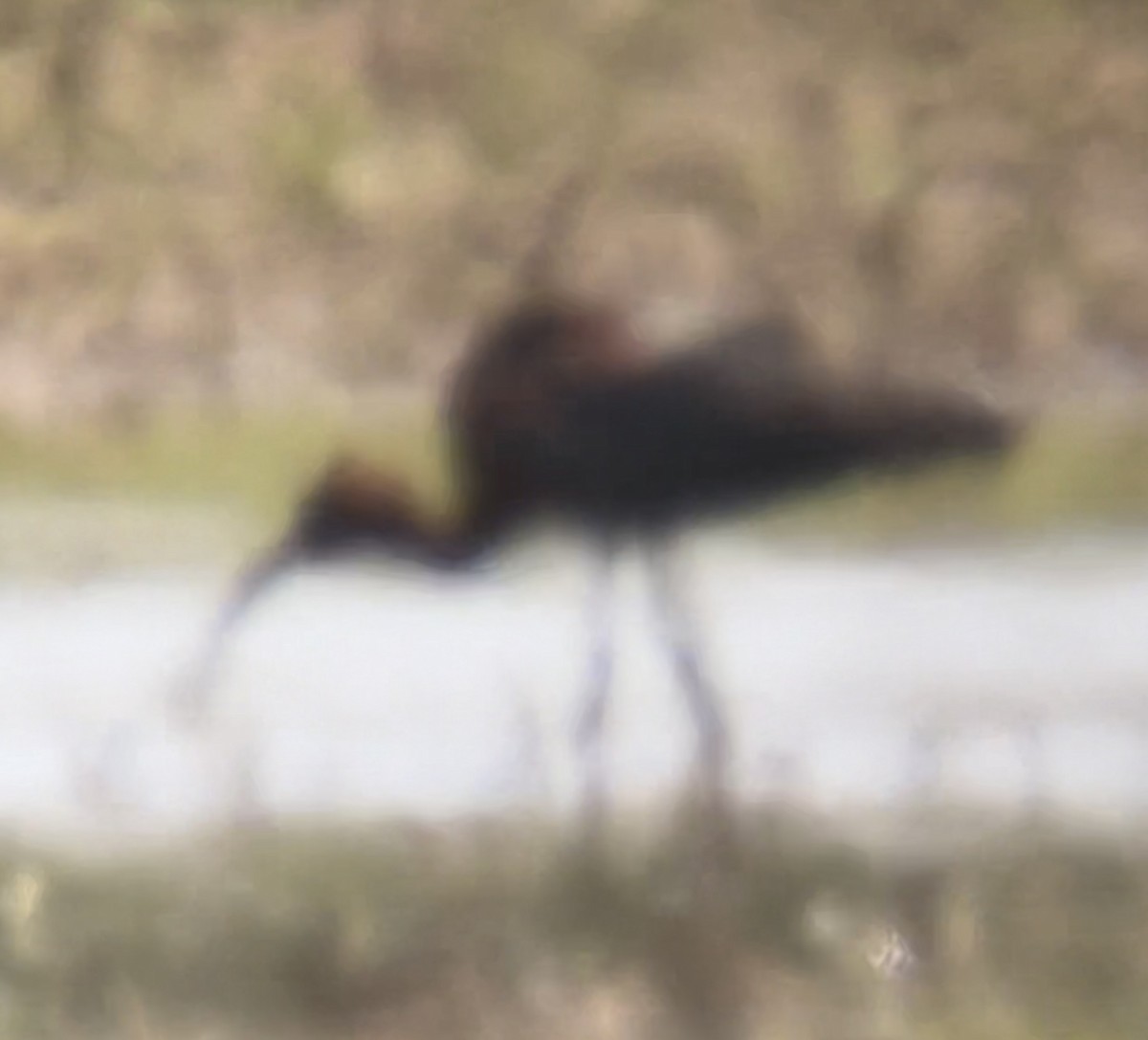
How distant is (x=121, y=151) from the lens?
2.85 feet

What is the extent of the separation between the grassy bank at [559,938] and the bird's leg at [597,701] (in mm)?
35

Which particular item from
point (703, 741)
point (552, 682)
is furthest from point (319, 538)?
point (703, 741)

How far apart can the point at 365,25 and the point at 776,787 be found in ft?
1.79

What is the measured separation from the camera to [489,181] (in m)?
0.87

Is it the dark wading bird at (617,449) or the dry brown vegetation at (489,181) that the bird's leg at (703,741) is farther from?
the dry brown vegetation at (489,181)

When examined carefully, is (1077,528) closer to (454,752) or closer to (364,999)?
(454,752)

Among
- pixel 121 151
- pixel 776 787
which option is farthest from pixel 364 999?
pixel 121 151

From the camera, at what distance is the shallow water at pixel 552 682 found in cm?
85

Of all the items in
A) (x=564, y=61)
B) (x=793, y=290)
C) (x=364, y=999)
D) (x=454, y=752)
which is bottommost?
(x=364, y=999)

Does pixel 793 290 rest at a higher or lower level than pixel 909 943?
higher

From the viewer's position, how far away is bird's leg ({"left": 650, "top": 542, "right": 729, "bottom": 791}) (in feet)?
2.82

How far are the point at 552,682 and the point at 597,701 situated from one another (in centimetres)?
3

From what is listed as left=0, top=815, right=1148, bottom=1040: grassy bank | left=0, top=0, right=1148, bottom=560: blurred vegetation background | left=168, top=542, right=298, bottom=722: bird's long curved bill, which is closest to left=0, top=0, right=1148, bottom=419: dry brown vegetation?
left=0, top=0, right=1148, bottom=560: blurred vegetation background

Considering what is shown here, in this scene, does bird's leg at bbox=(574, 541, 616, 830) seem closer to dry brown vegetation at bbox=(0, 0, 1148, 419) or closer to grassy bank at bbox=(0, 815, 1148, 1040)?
grassy bank at bbox=(0, 815, 1148, 1040)
